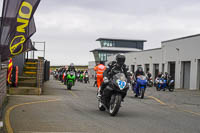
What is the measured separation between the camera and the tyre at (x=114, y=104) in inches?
373

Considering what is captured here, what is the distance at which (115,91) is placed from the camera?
9.88 metres

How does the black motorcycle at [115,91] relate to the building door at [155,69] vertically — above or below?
below

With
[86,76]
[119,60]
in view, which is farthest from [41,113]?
[86,76]

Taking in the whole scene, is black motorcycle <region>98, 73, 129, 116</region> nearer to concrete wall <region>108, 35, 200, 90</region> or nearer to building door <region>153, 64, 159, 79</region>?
concrete wall <region>108, 35, 200, 90</region>

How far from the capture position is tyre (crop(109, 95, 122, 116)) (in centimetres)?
948

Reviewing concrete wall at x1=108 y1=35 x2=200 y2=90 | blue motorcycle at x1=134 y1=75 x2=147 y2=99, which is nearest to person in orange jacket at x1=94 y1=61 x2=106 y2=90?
blue motorcycle at x1=134 y1=75 x2=147 y2=99

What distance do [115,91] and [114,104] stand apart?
0.40m

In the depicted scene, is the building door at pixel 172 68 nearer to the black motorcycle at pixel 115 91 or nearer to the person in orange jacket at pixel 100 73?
the person in orange jacket at pixel 100 73

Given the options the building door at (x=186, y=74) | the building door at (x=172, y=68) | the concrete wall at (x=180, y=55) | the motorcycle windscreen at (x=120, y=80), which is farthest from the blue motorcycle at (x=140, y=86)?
the building door at (x=172, y=68)

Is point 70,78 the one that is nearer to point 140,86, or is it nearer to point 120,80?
point 140,86

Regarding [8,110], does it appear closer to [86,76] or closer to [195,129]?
[195,129]

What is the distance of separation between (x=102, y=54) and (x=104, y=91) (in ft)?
279

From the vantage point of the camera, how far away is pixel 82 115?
9656 mm

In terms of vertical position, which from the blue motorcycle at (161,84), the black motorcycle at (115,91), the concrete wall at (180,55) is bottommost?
the blue motorcycle at (161,84)
